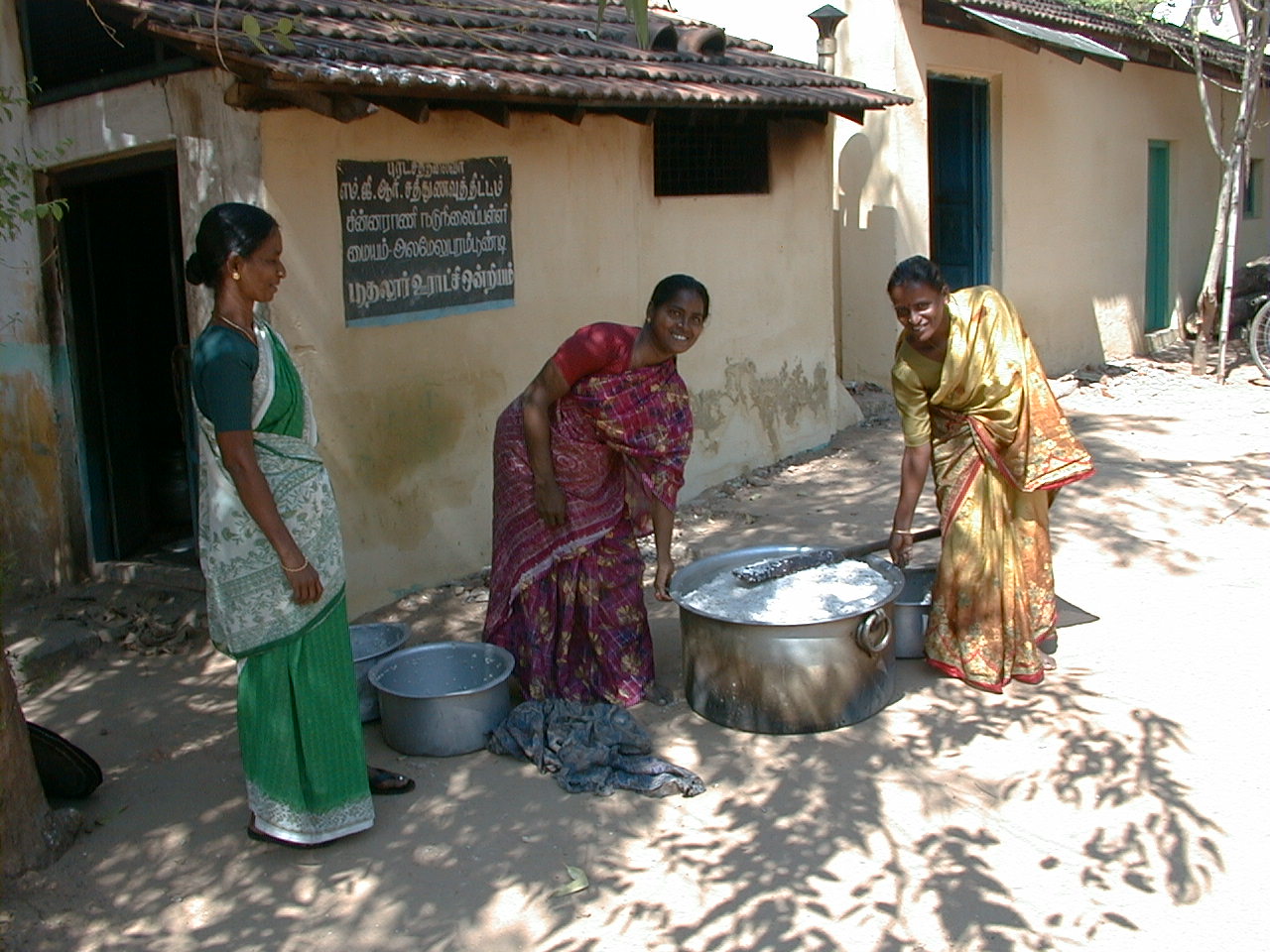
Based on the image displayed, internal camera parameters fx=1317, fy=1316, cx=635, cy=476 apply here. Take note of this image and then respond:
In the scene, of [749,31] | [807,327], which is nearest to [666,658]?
[807,327]

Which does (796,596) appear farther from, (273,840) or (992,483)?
(273,840)

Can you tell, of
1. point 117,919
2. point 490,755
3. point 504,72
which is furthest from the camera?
point 504,72

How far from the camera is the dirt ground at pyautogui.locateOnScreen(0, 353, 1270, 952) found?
3381 millimetres

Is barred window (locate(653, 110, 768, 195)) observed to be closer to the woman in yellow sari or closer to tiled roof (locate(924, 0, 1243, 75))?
tiled roof (locate(924, 0, 1243, 75))

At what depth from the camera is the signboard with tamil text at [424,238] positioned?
18.8 ft

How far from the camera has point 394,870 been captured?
144 inches

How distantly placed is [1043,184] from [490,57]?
288 inches

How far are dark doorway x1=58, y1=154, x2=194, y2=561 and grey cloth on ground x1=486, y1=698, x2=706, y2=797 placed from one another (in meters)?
2.40

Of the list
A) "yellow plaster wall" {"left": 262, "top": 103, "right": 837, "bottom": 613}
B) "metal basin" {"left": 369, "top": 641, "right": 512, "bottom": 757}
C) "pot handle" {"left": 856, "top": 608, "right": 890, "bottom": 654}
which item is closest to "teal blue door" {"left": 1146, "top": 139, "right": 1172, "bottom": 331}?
"yellow plaster wall" {"left": 262, "top": 103, "right": 837, "bottom": 613}

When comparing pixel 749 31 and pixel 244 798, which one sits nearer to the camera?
pixel 244 798

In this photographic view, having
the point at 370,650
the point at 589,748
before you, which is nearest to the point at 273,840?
the point at 589,748

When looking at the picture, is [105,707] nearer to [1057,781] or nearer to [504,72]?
[504,72]

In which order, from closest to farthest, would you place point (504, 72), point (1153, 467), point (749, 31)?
point (504, 72)
point (1153, 467)
point (749, 31)

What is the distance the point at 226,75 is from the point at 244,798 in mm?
2804
